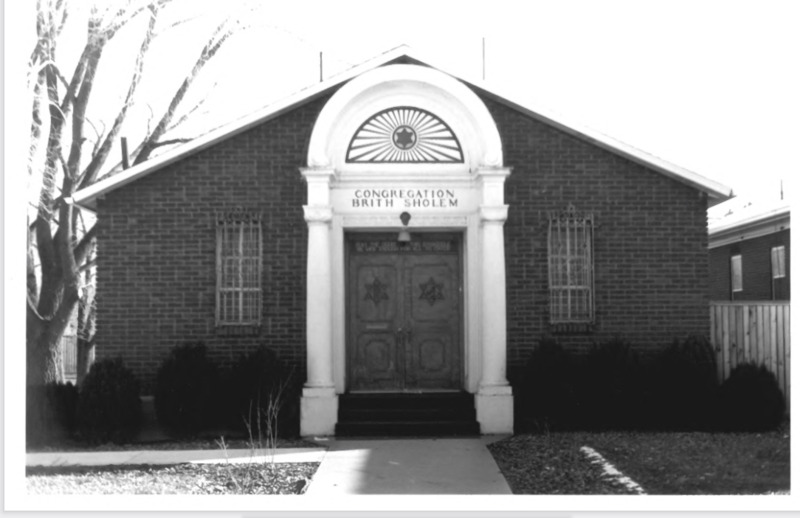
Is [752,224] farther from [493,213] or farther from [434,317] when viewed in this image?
[434,317]

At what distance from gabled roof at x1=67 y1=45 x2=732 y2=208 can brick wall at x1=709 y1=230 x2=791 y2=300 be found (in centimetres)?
400

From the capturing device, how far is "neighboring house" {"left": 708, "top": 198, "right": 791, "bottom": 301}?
15.5 metres

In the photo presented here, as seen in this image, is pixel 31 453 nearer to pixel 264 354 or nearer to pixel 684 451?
pixel 264 354

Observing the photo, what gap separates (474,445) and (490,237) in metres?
2.44

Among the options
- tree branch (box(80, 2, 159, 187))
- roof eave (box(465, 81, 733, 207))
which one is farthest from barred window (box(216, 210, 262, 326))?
tree branch (box(80, 2, 159, 187))

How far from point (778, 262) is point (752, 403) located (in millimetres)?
5096

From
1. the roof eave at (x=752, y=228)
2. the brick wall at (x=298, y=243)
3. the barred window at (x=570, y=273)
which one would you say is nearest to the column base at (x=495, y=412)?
the brick wall at (x=298, y=243)

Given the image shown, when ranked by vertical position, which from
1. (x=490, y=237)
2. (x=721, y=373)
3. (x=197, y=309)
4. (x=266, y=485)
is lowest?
(x=266, y=485)

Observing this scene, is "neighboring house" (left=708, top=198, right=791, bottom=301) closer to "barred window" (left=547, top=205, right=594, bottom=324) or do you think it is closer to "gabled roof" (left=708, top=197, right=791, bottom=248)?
"gabled roof" (left=708, top=197, right=791, bottom=248)

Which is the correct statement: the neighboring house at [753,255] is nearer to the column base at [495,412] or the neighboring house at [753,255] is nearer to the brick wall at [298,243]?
the brick wall at [298,243]

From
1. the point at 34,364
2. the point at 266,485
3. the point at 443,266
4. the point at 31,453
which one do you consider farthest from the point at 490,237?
the point at 34,364

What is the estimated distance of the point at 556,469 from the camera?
9492mm

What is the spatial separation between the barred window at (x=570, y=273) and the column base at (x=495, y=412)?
3.96 feet

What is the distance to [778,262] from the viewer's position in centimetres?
1565
